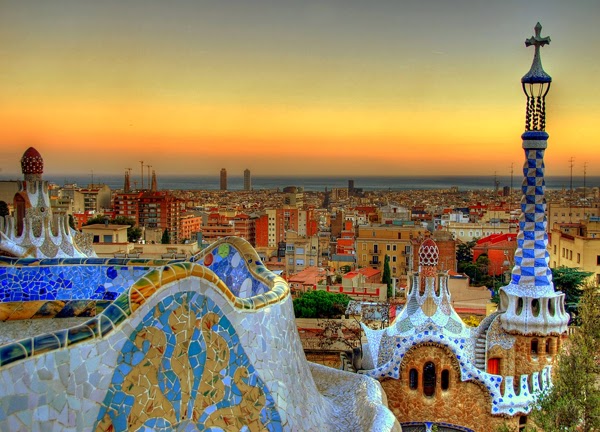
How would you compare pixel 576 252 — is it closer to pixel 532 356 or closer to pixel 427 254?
pixel 532 356

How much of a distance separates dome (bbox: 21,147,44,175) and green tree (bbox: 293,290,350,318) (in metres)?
8.63

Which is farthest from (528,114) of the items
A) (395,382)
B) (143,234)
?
(143,234)

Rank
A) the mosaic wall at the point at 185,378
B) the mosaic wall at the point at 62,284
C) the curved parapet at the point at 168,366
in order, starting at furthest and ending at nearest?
the mosaic wall at the point at 62,284, the mosaic wall at the point at 185,378, the curved parapet at the point at 168,366

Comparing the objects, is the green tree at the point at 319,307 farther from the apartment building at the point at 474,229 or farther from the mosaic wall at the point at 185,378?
the apartment building at the point at 474,229

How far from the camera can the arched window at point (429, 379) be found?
271 inches

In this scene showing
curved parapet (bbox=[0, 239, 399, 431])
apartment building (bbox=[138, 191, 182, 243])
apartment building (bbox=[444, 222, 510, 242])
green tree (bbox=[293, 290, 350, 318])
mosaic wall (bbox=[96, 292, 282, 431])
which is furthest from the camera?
apartment building (bbox=[138, 191, 182, 243])

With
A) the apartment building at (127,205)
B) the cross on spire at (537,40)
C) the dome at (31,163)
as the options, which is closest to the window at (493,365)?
the cross on spire at (537,40)

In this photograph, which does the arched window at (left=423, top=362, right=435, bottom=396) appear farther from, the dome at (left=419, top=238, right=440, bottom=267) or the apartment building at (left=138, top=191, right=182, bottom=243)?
the apartment building at (left=138, top=191, right=182, bottom=243)

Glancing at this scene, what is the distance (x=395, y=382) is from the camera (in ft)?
22.6

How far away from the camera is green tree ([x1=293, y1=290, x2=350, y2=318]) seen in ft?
49.7

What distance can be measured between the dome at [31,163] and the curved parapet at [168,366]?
15.3ft

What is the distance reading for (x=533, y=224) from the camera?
712cm

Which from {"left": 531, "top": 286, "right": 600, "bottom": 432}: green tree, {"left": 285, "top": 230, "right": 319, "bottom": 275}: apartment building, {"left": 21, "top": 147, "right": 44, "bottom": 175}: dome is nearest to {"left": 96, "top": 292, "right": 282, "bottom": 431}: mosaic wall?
{"left": 531, "top": 286, "right": 600, "bottom": 432}: green tree

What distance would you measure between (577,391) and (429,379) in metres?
1.65
